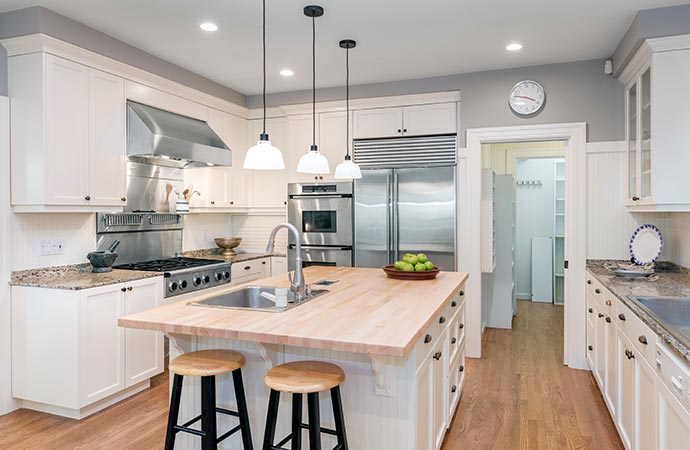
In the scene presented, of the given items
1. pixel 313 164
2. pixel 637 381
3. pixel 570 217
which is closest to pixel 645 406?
pixel 637 381

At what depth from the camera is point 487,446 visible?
107 inches

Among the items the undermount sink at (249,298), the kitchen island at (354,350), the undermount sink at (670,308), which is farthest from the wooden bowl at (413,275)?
the undermount sink at (670,308)

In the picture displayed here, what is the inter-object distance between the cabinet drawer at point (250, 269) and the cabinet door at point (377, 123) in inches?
66.8

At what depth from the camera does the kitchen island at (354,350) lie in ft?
5.97

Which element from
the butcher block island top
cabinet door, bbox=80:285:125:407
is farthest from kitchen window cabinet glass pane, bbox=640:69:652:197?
cabinet door, bbox=80:285:125:407

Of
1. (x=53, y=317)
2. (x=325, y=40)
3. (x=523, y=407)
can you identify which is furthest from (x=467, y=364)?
(x=53, y=317)

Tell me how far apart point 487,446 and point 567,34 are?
296 centimetres

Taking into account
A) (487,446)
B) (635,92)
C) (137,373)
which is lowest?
(487,446)

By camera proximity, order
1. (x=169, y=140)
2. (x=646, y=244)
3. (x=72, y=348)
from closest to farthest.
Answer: (x=72, y=348) → (x=646, y=244) → (x=169, y=140)

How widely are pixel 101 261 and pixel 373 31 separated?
106 inches

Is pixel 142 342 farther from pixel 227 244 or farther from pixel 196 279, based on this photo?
pixel 227 244

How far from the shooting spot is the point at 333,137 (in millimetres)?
4988

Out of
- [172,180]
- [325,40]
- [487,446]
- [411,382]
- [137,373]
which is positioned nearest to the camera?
[411,382]

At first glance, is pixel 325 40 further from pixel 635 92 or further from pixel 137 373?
pixel 137 373
